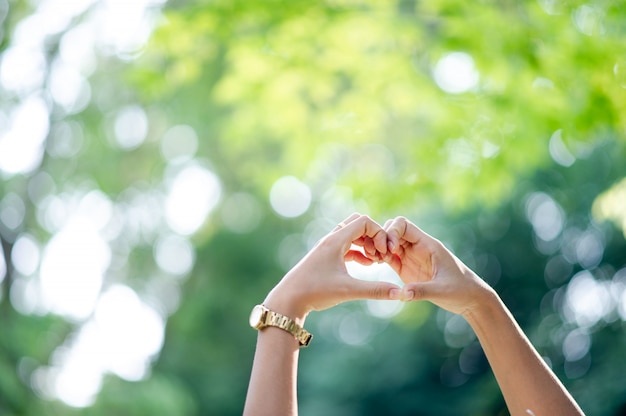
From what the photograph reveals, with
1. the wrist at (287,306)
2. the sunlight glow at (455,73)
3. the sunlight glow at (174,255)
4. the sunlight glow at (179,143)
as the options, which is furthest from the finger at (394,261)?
the sunlight glow at (174,255)

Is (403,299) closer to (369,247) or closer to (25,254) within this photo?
(369,247)

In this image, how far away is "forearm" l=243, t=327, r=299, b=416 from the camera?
1.37 metres

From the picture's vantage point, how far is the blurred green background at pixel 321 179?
4.44m

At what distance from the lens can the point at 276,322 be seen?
1467 mm

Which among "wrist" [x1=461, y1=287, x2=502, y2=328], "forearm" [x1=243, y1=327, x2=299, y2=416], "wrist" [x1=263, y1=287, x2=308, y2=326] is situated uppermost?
"wrist" [x1=461, y1=287, x2=502, y2=328]

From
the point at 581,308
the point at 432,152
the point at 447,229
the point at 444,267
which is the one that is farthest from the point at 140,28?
the point at 581,308

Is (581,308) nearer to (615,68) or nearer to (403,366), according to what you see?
(403,366)

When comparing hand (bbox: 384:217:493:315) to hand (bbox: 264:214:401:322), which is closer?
hand (bbox: 264:214:401:322)

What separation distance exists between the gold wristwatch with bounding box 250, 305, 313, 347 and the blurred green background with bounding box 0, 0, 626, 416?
279 cm

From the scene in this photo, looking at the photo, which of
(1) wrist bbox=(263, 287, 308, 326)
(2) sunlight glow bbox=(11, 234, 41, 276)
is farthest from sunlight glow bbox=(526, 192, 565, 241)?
(1) wrist bbox=(263, 287, 308, 326)

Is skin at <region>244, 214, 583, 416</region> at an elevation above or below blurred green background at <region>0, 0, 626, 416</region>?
below

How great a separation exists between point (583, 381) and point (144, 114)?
749cm

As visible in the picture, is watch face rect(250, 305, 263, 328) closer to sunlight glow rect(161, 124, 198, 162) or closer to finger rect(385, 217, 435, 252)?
finger rect(385, 217, 435, 252)

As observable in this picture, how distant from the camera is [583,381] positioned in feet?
34.6
